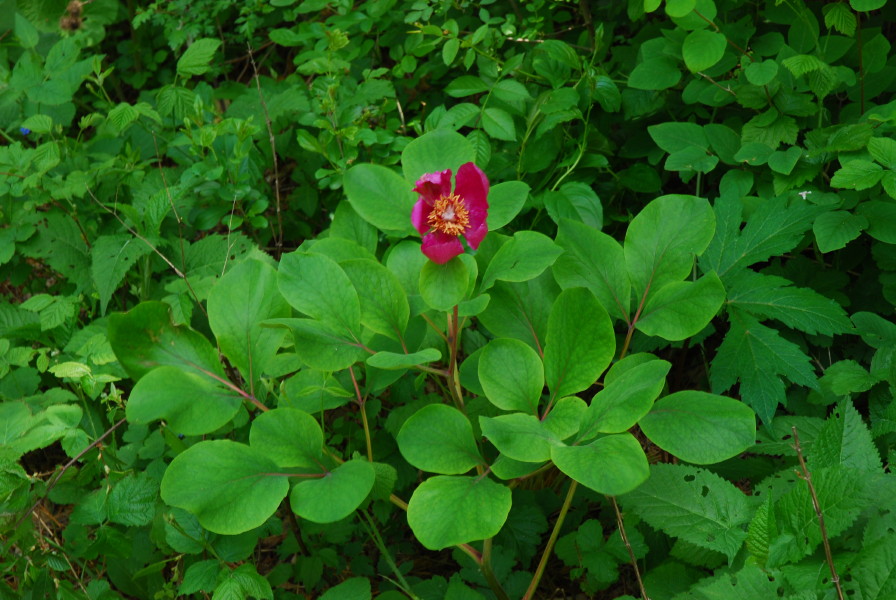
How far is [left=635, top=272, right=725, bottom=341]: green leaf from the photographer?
1327 mm

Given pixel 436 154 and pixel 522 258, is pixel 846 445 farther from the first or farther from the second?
pixel 436 154

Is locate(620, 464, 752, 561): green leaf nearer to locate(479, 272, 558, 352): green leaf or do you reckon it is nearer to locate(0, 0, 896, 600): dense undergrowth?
locate(0, 0, 896, 600): dense undergrowth

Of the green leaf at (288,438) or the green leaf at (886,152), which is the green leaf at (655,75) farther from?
the green leaf at (288,438)

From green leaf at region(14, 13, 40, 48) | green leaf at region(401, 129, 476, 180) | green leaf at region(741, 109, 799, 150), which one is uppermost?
green leaf at region(14, 13, 40, 48)

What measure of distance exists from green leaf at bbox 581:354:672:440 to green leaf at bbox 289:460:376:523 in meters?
0.37

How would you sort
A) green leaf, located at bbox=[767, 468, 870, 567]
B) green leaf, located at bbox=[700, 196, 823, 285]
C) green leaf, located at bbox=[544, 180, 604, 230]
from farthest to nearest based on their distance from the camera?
green leaf, located at bbox=[544, 180, 604, 230], green leaf, located at bbox=[700, 196, 823, 285], green leaf, located at bbox=[767, 468, 870, 567]

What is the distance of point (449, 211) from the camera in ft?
4.12

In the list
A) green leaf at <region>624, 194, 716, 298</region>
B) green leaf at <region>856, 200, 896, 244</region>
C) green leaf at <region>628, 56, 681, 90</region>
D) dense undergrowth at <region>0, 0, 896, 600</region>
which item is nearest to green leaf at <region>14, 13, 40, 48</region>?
dense undergrowth at <region>0, 0, 896, 600</region>

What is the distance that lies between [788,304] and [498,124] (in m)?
0.87

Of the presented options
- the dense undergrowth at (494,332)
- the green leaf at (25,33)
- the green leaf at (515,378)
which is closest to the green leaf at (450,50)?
the dense undergrowth at (494,332)

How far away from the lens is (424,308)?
1417 millimetres

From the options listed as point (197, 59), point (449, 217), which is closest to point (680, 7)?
point (449, 217)

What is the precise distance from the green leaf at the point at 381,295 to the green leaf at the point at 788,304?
744 mm

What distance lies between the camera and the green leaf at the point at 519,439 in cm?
116
